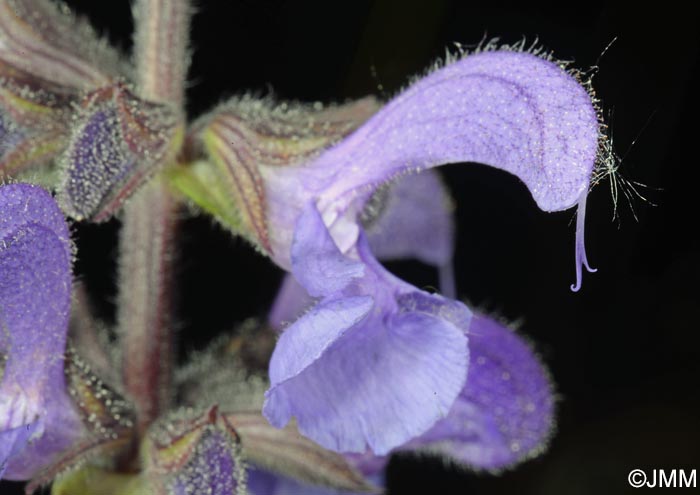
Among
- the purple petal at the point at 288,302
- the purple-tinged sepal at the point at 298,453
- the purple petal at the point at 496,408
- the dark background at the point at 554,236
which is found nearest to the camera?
the purple-tinged sepal at the point at 298,453

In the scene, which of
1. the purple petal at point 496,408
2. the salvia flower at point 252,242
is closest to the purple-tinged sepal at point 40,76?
the salvia flower at point 252,242

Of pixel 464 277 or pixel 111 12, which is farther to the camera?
pixel 464 277

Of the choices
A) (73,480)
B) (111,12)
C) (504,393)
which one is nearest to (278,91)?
(111,12)

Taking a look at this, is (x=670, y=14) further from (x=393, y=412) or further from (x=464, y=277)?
(x=393, y=412)
